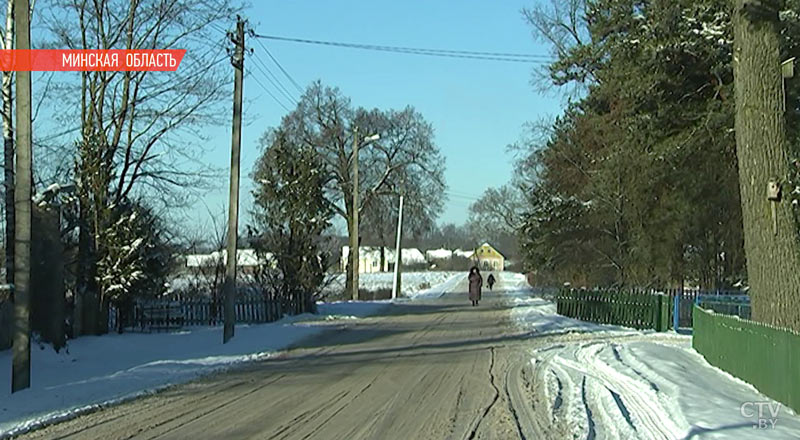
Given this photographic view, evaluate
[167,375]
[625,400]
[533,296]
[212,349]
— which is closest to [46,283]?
[212,349]

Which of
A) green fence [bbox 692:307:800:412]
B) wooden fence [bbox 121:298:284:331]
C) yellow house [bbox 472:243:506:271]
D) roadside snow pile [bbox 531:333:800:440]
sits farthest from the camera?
yellow house [bbox 472:243:506:271]

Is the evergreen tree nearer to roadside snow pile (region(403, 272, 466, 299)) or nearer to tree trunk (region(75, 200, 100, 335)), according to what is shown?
tree trunk (region(75, 200, 100, 335))

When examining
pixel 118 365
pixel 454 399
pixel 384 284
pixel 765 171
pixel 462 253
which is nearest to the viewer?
pixel 454 399

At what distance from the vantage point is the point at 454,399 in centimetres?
1233

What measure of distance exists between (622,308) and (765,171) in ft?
46.8

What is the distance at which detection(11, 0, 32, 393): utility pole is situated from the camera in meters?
13.0

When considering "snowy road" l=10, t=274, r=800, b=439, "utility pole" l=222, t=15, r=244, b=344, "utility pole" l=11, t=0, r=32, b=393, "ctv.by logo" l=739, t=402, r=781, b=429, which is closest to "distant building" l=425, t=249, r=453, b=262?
"utility pole" l=222, t=15, r=244, b=344

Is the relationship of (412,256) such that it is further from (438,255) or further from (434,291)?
(434,291)

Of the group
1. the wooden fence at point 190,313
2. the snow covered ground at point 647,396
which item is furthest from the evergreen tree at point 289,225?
the snow covered ground at point 647,396

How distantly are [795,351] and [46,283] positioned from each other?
15.4m

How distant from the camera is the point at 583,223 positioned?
1521 inches

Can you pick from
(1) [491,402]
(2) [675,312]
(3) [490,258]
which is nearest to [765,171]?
(1) [491,402]

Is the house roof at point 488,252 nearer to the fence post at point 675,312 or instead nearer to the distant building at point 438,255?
the distant building at point 438,255

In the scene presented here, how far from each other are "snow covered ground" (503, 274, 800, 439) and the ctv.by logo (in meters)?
0.01
